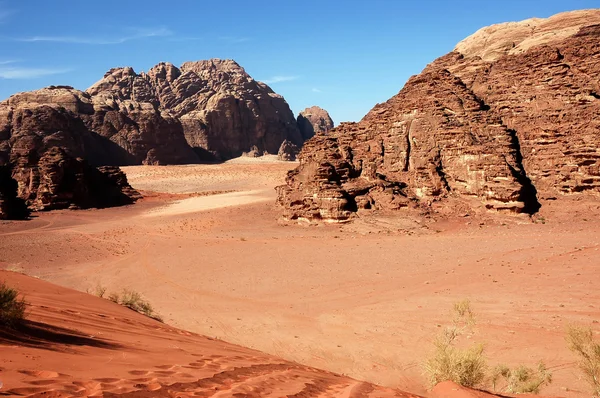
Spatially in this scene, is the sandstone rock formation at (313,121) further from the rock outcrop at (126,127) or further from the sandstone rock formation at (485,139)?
the sandstone rock formation at (485,139)

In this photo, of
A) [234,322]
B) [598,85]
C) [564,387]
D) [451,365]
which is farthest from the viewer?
[598,85]

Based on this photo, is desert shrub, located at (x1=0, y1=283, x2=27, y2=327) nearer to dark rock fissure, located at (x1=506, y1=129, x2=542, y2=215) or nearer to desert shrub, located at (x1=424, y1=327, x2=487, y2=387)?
desert shrub, located at (x1=424, y1=327, x2=487, y2=387)

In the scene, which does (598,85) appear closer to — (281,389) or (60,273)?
(281,389)

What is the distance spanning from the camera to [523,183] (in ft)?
73.5

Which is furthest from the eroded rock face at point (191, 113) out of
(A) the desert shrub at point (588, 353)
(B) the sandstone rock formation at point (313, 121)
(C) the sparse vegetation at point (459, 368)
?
(A) the desert shrub at point (588, 353)

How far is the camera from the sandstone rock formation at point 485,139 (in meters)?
22.0

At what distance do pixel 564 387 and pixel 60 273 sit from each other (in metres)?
17.3

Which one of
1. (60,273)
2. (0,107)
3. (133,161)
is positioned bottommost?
(60,273)

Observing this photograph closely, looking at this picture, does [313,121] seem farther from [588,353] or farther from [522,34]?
[588,353]

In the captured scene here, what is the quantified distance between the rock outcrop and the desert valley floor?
10.4 m

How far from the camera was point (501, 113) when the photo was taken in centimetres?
2522

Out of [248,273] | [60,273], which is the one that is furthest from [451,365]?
[60,273]

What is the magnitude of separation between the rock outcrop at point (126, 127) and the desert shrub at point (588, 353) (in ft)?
130

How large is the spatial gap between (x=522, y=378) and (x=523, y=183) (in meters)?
19.3
